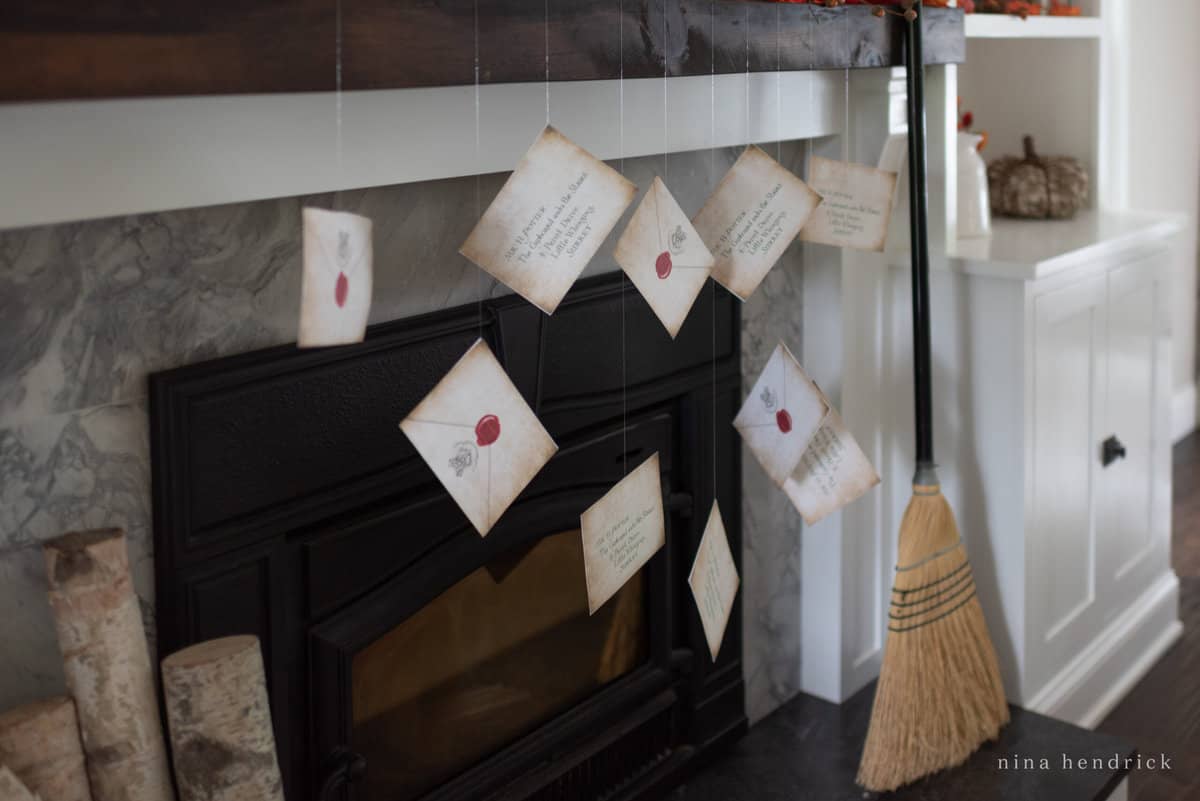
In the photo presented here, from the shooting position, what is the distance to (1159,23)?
3604 mm

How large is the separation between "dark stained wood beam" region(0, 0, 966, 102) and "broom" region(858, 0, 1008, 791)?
0.42 meters

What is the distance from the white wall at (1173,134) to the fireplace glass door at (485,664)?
2165mm

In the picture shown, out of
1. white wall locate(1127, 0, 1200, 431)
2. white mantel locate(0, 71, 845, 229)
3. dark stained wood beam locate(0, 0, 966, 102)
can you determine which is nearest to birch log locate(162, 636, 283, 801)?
white mantel locate(0, 71, 845, 229)

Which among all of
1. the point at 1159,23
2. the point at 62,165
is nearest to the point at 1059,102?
the point at 1159,23

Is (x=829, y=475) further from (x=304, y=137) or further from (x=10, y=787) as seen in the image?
(x=10, y=787)

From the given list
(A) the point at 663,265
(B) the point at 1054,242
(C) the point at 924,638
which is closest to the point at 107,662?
(A) the point at 663,265

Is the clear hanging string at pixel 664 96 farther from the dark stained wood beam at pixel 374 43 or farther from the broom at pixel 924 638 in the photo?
the broom at pixel 924 638

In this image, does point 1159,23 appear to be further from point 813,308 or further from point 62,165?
point 62,165

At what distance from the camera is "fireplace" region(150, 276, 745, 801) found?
1274mm

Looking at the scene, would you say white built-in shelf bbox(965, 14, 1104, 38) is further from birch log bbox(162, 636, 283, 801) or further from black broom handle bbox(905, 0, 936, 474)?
birch log bbox(162, 636, 283, 801)

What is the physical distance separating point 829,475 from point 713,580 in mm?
309

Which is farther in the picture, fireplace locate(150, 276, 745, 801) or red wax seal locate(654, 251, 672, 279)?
red wax seal locate(654, 251, 672, 279)

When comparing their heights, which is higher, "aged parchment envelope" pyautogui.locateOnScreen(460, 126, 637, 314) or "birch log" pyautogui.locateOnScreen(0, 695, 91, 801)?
"aged parchment envelope" pyautogui.locateOnScreen(460, 126, 637, 314)

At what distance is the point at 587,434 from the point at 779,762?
0.63 metres
